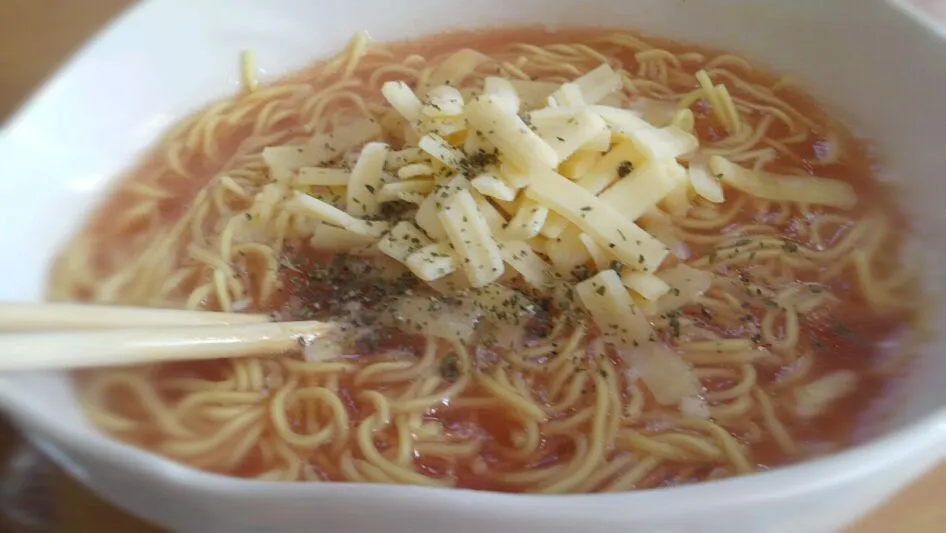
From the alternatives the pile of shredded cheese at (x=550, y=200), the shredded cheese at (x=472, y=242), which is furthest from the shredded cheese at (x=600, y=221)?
the shredded cheese at (x=472, y=242)

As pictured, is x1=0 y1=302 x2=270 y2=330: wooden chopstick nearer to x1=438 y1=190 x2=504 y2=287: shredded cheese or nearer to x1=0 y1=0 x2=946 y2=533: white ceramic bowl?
x1=0 y1=0 x2=946 y2=533: white ceramic bowl

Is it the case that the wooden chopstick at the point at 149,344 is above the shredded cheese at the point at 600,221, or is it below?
below

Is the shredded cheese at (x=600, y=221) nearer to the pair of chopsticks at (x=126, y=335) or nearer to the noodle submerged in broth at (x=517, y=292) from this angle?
the noodle submerged in broth at (x=517, y=292)

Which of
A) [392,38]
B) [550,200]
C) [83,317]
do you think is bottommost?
[83,317]

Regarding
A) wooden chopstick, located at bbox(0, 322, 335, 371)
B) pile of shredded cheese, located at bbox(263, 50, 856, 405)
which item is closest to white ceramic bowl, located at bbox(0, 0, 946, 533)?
wooden chopstick, located at bbox(0, 322, 335, 371)

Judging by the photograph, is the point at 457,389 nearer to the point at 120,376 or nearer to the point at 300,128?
the point at 120,376

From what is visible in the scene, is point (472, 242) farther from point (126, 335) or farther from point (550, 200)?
point (126, 335)

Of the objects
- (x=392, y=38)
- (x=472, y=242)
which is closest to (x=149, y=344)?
(x=472, y=242)
